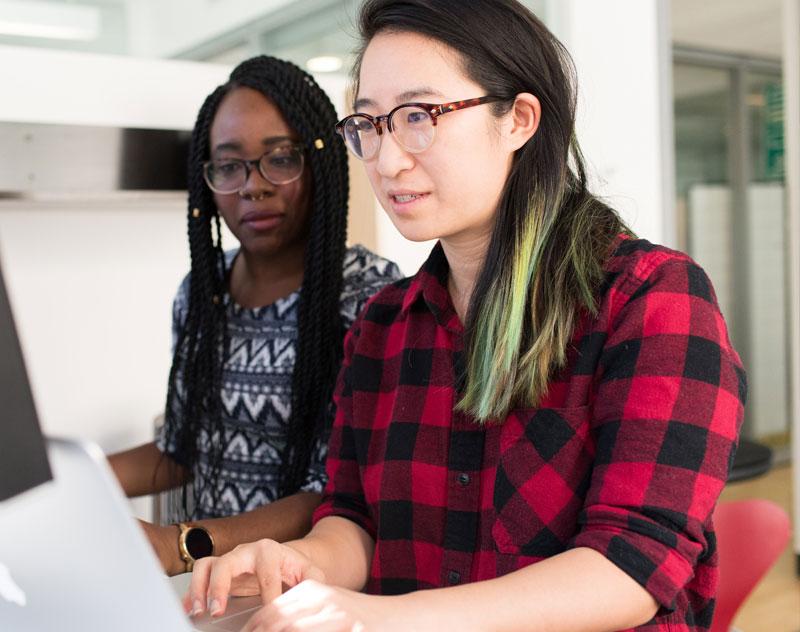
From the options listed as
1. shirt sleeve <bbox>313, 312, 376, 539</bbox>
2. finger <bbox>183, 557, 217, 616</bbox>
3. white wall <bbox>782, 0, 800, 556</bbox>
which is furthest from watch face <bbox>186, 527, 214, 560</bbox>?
white wall <bbox>782, 0, 800, 556</bbox>

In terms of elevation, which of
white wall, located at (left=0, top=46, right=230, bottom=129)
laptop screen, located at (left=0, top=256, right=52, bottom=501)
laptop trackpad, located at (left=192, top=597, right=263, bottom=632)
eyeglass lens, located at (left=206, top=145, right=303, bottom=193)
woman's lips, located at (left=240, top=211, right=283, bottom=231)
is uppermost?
white wall, located at (left=0, top=46, right=230, bottom=129)

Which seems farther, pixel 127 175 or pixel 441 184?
pixel 127 175

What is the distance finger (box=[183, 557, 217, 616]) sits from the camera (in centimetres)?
87

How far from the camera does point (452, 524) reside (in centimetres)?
107

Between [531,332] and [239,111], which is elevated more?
[239,111]

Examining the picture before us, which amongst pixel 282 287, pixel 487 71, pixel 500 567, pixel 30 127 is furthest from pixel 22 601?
pixel 30 127

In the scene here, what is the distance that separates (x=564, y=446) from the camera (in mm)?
991

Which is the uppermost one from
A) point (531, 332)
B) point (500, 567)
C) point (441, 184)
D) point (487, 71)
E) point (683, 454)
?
point (487, 71)

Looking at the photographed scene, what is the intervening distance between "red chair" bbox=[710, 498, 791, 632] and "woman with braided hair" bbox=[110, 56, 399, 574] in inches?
24.2

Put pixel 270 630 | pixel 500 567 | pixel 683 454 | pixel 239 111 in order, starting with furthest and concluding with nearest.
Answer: pixel 239 111
pixel 500 567
pixel 683 454
pixel 270 630

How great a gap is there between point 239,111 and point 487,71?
0.61 meters

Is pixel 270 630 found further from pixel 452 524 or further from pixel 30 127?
pixel 30 127

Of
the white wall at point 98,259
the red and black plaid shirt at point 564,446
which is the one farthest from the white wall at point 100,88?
the red and black plaid shirt at point 564,446

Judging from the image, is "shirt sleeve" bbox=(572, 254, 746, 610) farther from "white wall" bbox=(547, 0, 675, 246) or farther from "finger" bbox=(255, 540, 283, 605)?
"white wall" bbox=(547, 0, 675, 246)
